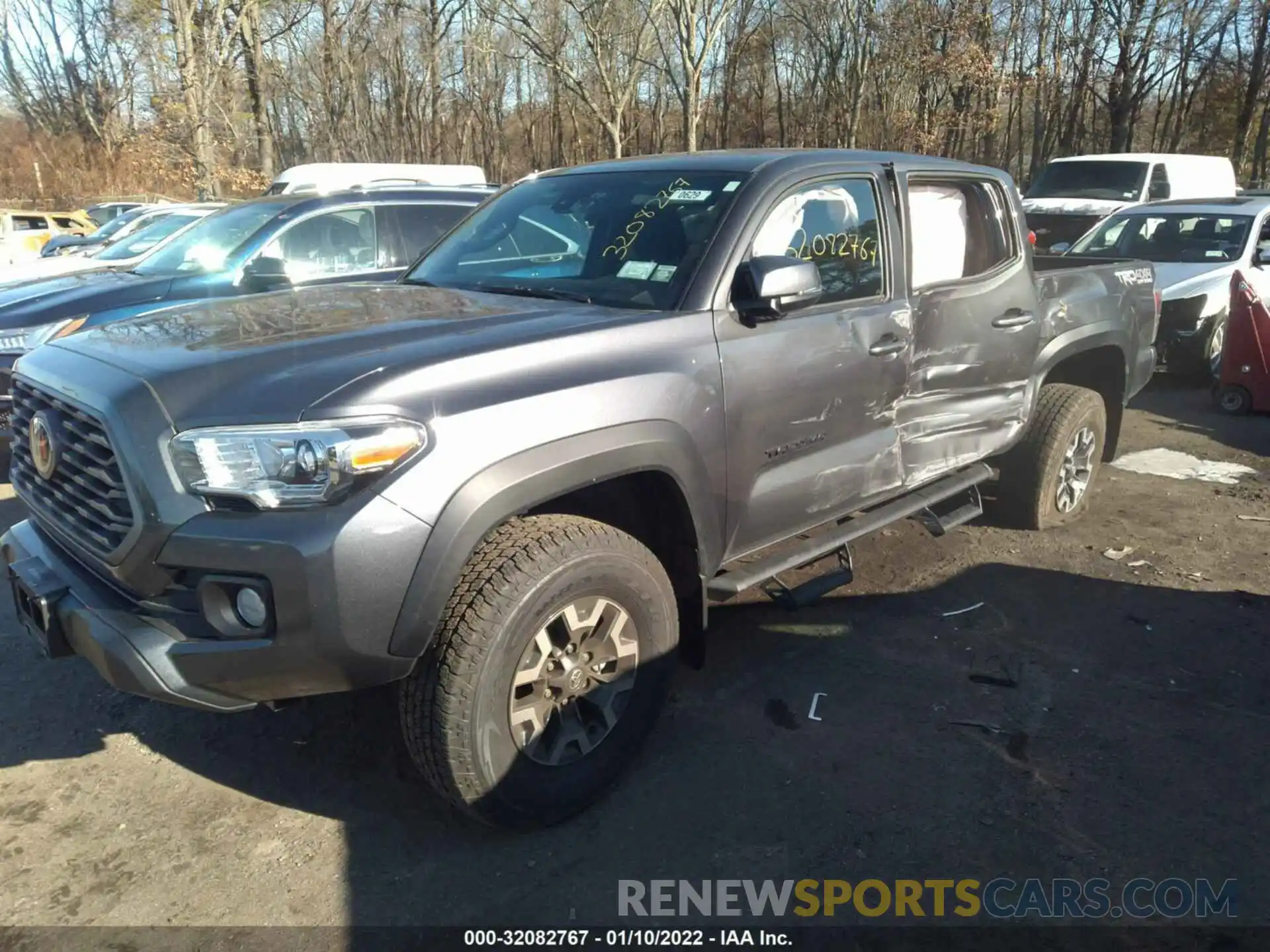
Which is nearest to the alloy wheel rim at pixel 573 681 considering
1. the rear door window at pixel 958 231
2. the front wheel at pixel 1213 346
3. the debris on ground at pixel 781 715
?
the debris on ground at pixel 781 715

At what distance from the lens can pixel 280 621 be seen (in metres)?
2.34

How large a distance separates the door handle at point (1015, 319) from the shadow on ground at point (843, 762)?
1332 millimetres

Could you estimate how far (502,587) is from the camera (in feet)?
8.59

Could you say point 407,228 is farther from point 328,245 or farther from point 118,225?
point 118,225

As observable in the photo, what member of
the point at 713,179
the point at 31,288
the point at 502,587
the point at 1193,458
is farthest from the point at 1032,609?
the point at 31,288

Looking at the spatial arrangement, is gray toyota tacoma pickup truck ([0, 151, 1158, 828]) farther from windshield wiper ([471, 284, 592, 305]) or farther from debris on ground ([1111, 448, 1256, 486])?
debris on ground ([1111, 448, 1256, 486])

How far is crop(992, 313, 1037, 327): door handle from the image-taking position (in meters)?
4.46

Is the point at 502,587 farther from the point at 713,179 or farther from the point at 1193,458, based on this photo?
the point at 1193,458

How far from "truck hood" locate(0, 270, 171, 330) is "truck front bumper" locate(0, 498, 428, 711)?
480 centimetres

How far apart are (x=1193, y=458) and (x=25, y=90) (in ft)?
183

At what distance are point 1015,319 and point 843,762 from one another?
237cm

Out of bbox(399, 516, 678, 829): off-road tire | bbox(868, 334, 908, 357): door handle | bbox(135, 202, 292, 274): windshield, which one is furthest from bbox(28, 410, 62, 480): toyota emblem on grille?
bbox(135, 202, 292, 274): windshield

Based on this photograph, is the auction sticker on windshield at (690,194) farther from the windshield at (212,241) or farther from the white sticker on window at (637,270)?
the windshield at (212,241)

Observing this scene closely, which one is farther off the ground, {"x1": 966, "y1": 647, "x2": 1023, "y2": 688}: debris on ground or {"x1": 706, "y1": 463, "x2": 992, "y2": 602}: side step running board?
{"x1": 706, "y1": 463, "x2": 992, "y2": 602}: side step running board
